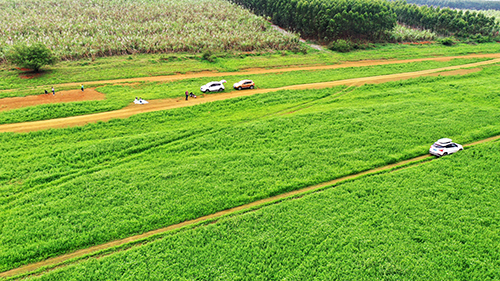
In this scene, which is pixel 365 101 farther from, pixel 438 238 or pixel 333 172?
pixel 438 238

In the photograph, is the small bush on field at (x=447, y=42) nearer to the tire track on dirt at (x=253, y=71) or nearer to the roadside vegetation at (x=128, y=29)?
the tire track on dirt at (x=253, y=71)

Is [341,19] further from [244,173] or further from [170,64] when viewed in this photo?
[244,173]

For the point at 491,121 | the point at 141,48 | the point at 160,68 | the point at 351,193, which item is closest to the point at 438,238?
the point at 351,193

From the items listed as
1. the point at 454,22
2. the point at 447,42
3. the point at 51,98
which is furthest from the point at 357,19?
the point at 51,98

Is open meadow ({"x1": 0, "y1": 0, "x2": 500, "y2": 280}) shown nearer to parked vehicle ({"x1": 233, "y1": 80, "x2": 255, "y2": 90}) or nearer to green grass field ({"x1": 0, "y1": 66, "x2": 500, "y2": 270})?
green grass field ({"x1": 0, "y1": 66, "x2": 500, "y2": 270})

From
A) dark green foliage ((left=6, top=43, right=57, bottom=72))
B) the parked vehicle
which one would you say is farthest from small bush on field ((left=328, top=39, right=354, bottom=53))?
dark green foliage ((left=6, top=43, right=57, bottom=72))

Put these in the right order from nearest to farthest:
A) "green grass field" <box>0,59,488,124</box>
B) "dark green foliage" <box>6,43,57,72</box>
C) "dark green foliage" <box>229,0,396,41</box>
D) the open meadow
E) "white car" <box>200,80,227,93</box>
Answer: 1. the open meadow
2. "green grass field" <box>0,59,488,124</box>
3. "white car" <box>200,80,227,93</box>
4. "dark green foliage" <box>6,43,57,72</box>
5. "dark green foliage" <box>229,0,396,41</box>
